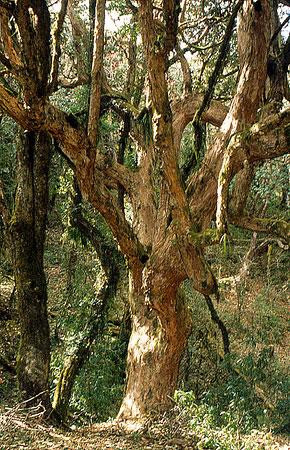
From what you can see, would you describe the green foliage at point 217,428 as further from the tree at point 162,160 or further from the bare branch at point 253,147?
the bare branch at point 253,147

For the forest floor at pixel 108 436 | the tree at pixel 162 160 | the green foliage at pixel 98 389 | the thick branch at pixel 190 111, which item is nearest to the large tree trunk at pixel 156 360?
the tree at pixel 162 160

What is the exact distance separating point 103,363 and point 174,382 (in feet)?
5.77

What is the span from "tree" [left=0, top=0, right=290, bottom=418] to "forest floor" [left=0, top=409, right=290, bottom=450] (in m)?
0.55

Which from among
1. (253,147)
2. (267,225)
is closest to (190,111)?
(267,225)

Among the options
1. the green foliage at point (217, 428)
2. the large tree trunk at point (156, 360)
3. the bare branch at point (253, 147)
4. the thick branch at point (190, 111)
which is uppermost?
the thick branch at point (190, 111)

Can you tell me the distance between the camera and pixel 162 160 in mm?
4121

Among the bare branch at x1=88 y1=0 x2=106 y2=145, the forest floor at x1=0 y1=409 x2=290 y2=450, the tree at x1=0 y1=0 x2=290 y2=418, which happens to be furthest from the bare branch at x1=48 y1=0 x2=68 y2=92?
the forest floor at x1=0 y1=409 x2=290 y2=450

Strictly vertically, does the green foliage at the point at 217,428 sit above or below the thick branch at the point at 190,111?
below

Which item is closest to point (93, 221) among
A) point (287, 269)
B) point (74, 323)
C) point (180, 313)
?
point (74, 323)

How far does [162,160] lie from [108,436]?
2233 mm

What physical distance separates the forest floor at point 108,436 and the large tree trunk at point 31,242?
891mm

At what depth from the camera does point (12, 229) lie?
4.95 metres

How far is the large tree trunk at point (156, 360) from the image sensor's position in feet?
16.1

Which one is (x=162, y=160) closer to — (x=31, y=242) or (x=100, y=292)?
(x=31, y=242)
